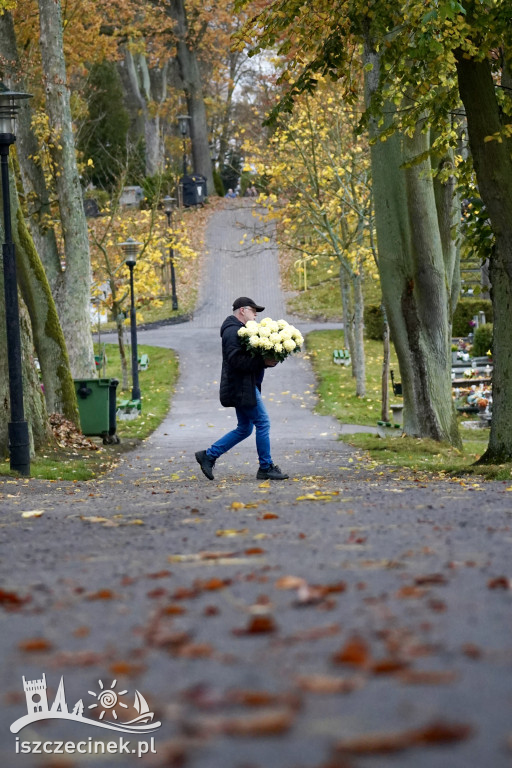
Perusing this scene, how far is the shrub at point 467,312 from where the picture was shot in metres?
35.2

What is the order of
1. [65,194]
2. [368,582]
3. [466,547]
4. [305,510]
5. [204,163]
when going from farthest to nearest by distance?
[204,163] < [65,194] < [305,510] < [466,547] < [368,582]

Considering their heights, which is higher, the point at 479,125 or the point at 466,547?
the point at 479,125

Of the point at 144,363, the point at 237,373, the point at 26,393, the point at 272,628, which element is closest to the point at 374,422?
the point at 26,393

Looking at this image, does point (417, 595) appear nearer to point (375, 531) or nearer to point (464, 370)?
point (375, 531)

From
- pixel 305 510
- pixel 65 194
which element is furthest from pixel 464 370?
pixel 305 510

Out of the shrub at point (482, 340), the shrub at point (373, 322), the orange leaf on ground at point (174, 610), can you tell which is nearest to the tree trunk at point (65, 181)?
the shrub at point (482, 340)

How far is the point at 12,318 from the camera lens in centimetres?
1261

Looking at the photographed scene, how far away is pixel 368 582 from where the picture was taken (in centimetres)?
431

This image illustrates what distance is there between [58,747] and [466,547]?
9.50 ft

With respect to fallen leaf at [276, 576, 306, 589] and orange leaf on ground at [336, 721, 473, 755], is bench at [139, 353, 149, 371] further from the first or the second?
orange leaf on ground at [336, 721, 473, 755]

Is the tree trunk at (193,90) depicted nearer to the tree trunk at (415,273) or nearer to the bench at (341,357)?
the bench at (341,357)

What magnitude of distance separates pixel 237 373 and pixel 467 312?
2598cm

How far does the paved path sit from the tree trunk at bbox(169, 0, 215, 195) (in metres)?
44.5

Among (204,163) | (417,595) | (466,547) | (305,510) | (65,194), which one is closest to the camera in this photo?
(417,595)
